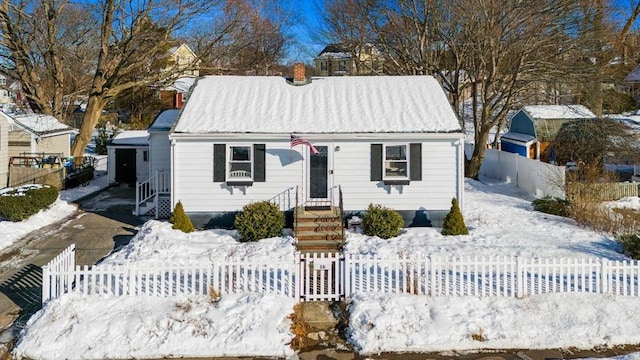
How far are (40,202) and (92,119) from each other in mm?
13574

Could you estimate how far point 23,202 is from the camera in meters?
16.4

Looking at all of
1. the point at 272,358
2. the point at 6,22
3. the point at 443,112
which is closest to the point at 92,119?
the point at 6,22

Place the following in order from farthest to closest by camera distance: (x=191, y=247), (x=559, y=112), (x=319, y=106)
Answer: (x=559, y=112) → (x=319, y=106) → (x=191, y=247)

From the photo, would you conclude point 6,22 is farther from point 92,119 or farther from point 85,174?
point 85,174

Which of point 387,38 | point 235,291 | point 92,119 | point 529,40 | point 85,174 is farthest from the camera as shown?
point 387,38

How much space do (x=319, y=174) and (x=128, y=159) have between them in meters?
15.1

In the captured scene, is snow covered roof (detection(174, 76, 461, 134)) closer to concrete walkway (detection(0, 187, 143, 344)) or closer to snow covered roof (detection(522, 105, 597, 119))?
concrete walkway (detection(0, 187, 143, 344))

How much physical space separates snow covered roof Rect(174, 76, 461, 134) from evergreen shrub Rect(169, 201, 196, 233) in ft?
8.15

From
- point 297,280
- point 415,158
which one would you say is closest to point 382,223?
point 415,158

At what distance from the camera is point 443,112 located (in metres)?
16.8

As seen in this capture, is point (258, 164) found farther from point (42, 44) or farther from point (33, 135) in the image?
point (42, 44)

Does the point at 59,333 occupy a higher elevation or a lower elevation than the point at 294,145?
lower

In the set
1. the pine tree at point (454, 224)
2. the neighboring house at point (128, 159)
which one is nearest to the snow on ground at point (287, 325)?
the pine tree at point (454, 224)

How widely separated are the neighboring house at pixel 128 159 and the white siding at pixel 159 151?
23.9ft
